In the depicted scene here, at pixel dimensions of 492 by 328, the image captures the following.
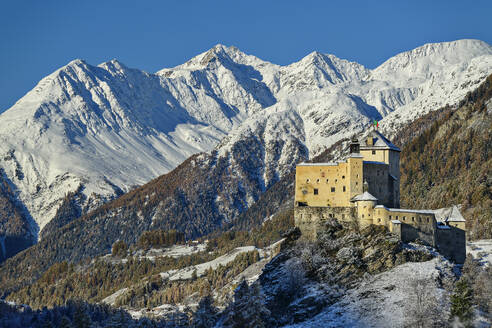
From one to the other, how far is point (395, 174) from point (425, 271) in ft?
102

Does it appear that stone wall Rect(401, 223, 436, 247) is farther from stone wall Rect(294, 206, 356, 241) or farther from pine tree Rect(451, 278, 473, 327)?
pine tree Rect(451, 278, 473, 327)

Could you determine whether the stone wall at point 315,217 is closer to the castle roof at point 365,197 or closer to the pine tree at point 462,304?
the castle roof at point 365,197

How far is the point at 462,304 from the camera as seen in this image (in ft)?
406

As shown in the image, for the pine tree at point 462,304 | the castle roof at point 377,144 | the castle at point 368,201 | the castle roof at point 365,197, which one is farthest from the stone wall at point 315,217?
the pine tree at point 462,304

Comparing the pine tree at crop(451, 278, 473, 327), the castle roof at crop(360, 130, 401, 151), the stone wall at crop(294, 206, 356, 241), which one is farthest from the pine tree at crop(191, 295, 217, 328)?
the pine tree at crop(451, 278, 473, 327)

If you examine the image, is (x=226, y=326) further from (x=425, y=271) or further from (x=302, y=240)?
(x=425, y=271)

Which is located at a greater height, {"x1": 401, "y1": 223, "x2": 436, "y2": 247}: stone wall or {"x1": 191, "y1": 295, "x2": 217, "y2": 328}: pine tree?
{"x1": 401, "y1": 223, "x2": 436, "y2": 247}: stone wall

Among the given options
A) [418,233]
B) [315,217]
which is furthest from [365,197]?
[315,217]

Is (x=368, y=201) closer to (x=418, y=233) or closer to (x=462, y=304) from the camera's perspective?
(x=418, y=233)

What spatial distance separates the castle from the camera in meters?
153

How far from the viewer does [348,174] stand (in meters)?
162

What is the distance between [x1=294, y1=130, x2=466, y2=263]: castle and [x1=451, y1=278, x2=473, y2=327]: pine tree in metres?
25.3

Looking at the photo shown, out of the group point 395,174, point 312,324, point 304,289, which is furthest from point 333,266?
point 395,174

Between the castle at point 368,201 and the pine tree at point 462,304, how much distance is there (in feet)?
83.0
